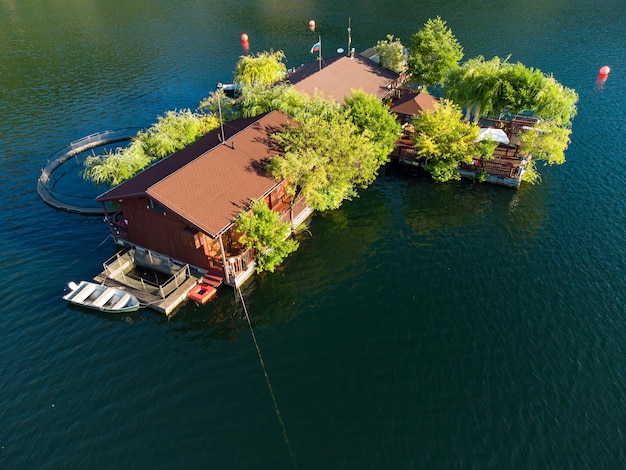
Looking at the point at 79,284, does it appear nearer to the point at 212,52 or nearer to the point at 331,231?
the point at 331,231

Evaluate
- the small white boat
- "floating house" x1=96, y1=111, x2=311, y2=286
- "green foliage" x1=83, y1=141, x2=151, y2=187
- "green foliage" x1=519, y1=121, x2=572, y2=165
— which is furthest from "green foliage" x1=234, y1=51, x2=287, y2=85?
the small white boat

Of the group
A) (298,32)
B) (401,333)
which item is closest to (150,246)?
(401,333)

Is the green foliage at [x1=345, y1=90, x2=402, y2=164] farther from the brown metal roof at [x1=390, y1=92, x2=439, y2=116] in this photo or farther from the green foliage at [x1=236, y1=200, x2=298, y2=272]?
the green foliage at [x1=236, y1=200, x2=298, y2=272]

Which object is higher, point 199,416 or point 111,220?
point 111,220

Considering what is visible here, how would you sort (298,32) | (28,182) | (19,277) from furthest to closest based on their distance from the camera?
1. (298,32)
2. (28,182)
3. (19,277)

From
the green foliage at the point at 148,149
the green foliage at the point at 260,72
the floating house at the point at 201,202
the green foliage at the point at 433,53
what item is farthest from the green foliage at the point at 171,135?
the green foliage at the point at 433,53

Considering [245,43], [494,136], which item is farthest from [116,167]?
[245,43]

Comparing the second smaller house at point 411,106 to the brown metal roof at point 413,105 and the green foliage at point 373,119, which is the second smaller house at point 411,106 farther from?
the green foliage at point 373,119

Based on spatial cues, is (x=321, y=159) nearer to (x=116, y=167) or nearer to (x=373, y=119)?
(x=373, y=119)
